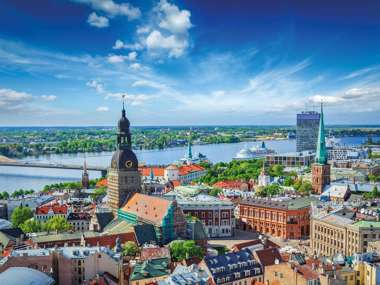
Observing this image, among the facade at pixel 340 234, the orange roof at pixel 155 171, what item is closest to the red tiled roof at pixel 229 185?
the orange roof at pixel 155 171

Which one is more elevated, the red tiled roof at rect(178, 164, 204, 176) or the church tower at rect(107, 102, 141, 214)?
the church tower at rect(107, 102, 141, 214)

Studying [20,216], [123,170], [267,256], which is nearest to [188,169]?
[20,216]

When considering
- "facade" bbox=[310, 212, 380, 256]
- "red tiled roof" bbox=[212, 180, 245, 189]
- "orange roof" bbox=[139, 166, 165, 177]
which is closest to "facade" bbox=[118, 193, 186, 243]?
"facade" bbox=[310, 212, 380, 256]

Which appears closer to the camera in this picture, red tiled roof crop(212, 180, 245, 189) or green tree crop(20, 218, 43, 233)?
green tree crop(20, 218, 43, 233)

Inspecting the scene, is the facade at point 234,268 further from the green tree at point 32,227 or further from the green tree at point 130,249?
the green tree at point 32,227

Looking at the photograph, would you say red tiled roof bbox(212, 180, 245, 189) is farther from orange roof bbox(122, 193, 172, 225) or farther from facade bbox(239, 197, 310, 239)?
orange roof bbox(122, 193, 172, 225)

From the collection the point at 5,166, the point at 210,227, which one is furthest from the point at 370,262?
the point at 5,166
